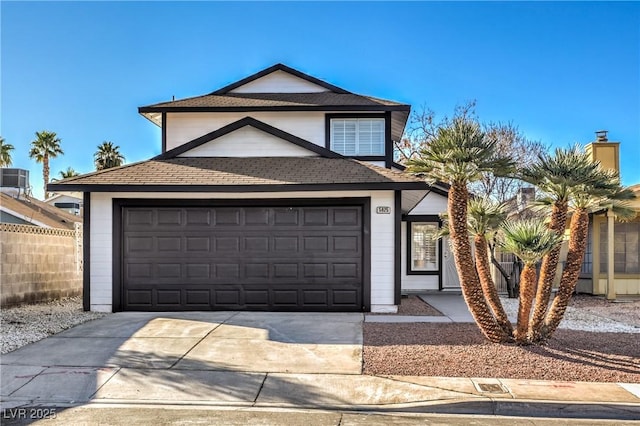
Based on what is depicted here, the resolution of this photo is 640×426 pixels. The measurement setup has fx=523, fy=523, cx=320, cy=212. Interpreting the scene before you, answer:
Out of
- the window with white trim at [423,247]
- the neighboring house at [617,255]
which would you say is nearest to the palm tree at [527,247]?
the neighboring house at [617,255]

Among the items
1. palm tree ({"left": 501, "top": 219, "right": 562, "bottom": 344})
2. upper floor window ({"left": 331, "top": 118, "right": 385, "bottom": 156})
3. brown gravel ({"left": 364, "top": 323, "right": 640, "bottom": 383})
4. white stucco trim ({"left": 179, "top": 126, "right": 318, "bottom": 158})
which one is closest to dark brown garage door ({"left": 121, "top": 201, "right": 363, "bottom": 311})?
white stucco trim ({"left": 179, "top": 126, "right": 318, "bottom": 158})

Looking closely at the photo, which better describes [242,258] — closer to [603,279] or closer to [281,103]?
[281,103]

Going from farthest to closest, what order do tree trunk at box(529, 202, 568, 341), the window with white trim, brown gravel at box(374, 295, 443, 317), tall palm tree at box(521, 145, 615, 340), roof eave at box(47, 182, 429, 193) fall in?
the window with white trim, brown gravel at box(374, 295, 443, 317), roof eave at box(47, 182, 429, 193), tree trunk at box(529, 202, 568, 341), tall palm tree at box(521, 145, 615, 340)

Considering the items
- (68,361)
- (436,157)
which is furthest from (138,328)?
(436,157)

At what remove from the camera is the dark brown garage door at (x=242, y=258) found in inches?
446

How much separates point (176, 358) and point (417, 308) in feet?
21.0

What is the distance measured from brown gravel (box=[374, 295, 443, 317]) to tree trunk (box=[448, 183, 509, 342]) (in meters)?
3.01

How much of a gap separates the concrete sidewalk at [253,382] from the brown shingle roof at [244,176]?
3305 mm

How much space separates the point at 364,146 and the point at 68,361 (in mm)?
8752

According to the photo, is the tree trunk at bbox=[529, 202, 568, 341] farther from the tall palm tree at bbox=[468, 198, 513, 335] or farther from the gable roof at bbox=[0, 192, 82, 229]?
the gable roof at bbox=[0, 192, 82, 229]

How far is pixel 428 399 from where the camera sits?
5.87 meters

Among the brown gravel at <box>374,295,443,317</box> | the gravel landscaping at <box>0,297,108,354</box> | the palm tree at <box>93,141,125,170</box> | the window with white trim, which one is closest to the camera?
the gravel landscaping at <box>0,297,108,354</box>

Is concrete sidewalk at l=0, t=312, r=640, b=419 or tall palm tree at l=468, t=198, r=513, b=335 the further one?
tall palm tree at l=468, t=198, r=513, b=335

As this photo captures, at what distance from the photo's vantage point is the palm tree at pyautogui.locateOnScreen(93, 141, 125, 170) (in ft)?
117
